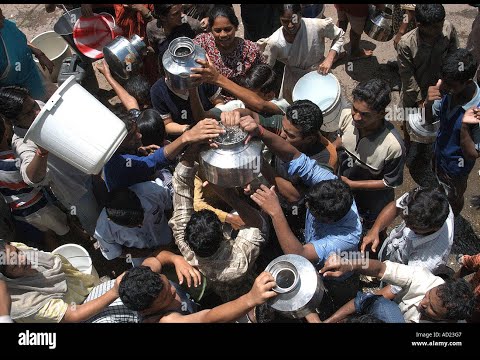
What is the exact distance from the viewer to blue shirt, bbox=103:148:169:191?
10.8 ft

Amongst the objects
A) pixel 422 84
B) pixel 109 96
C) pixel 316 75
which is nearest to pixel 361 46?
pixel 422 84

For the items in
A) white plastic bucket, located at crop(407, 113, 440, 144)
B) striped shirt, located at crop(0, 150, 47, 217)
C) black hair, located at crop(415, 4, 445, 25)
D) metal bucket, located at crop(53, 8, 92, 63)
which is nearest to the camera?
striped shirt, located at crop(0, 150, 47, 217)

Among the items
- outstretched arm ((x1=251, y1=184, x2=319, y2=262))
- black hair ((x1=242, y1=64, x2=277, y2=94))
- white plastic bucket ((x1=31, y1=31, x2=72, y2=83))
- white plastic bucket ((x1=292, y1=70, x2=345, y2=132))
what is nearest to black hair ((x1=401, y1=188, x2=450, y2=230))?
outstretched arm ((x1=251, y1=184, x2=319, y2=262))

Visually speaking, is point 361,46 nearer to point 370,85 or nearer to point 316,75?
point 316,75

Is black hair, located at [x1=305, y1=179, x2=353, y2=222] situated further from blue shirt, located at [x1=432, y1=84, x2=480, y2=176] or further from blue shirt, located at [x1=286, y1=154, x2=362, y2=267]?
blue shirt, located at [x1=432, y1=84, x2=480, y2=176]

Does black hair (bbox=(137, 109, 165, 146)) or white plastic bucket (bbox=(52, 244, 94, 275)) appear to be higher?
black hair (bbox=(137, 109, 165, 146))

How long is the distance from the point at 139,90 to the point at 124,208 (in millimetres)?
1526

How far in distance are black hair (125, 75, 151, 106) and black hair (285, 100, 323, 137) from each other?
158 centimetres

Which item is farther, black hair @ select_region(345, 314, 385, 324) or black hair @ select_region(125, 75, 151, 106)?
black hair @ select_region(125, 75, 151, 106)

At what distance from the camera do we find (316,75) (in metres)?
4.07

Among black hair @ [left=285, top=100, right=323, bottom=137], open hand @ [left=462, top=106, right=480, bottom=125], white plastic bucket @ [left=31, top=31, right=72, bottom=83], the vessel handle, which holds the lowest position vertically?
white plastic bucket @ [left=31, top=31, right=72, bottom=83]

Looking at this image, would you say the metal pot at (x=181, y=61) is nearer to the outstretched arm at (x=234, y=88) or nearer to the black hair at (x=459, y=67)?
the outstretched arm at (x=234, y=88)

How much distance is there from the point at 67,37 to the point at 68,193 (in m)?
2.36

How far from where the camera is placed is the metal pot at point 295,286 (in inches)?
102
